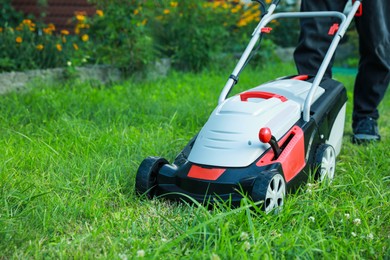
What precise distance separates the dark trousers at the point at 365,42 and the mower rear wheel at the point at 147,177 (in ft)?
3.81

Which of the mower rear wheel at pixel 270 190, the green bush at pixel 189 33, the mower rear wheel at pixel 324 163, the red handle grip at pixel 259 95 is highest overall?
the red handle grip at pixel 259 95

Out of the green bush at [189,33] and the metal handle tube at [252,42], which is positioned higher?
→ the metal handle tube at [252,42]

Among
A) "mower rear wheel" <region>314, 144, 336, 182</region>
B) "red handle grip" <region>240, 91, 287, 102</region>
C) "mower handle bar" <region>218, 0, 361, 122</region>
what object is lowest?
"mower rear wheel" <region>314, 144, 336, 182</region>

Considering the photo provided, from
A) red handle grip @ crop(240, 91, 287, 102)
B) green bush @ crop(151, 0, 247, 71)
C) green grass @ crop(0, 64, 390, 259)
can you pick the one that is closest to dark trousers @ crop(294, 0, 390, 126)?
green grass @ crop(0, 64, 390, 259)

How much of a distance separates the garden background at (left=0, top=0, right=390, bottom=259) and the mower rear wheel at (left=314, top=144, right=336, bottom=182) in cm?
6

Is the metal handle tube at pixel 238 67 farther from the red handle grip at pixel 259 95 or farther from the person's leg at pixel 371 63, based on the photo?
the person's leg at pixel 371 63

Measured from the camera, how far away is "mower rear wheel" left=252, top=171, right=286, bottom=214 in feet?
5.99

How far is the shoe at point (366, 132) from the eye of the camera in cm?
306

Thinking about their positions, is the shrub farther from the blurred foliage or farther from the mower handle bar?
the mower handle bar

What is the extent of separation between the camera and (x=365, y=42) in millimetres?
3045

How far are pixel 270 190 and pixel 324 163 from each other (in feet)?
1.47

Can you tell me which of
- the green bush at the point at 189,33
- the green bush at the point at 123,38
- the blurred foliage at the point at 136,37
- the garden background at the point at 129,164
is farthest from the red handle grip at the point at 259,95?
the green bush at the point at 189,33

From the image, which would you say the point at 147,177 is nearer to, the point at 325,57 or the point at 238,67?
the point at 238,67

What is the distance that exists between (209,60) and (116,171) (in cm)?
313
